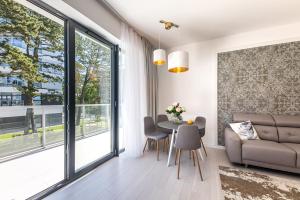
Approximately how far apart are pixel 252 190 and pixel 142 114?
7.81 feet

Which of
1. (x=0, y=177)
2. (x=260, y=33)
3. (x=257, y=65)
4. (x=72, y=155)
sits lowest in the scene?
(x=0, y=177)

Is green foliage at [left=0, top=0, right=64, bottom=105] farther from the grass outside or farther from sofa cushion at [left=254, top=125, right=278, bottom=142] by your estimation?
sofa cushion at [left=254, top=125, right=278, bottom=142]

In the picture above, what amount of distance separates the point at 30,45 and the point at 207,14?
9.24ft

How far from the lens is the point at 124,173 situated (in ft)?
8.12

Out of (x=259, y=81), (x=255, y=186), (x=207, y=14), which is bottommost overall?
(x=255, y=186)

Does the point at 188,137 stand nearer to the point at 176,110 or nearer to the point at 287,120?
the point at 176,110

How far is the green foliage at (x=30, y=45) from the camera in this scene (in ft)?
5.61

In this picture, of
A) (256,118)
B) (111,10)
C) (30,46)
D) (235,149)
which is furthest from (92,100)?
(256,118)

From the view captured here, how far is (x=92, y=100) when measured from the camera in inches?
113

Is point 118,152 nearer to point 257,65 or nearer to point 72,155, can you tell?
point 72,155

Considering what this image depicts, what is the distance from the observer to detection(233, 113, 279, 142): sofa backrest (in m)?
2.95

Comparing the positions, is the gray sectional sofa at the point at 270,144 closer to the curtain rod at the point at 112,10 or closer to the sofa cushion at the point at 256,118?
the sofa cushion at the point at 256,118

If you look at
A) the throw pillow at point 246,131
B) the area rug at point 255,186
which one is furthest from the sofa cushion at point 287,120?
the area rug at point 255,186

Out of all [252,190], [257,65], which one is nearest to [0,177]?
[252,190]
